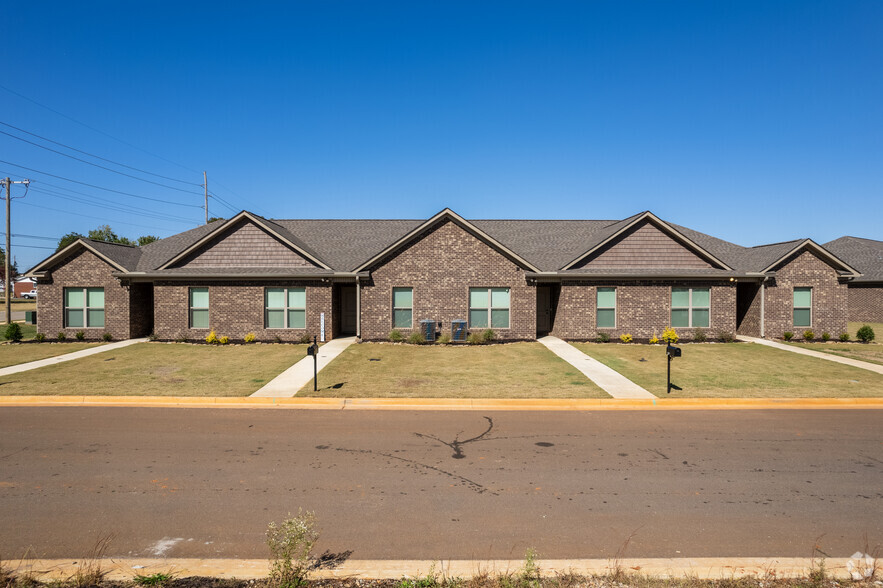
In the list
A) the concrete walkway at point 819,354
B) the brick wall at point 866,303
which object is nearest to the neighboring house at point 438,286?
the concrete walkway at point 819,354

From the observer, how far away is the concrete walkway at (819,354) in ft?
50.7

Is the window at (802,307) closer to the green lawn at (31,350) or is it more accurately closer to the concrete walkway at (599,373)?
the concrete walkway at (599,373)

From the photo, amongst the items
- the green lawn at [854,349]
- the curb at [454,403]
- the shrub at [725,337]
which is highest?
the shrub at [725,337]

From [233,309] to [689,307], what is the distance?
66.6 ft

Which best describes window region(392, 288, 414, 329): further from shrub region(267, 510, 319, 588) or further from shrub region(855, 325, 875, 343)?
shrub region(855, 325, 875, 343)

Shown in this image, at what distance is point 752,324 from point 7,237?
44.1 meters

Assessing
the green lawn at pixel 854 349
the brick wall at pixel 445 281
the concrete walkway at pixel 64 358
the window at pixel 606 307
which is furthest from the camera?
the window at pixel 606 307

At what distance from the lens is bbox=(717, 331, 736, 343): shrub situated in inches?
825

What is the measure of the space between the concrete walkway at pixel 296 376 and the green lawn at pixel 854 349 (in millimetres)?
18714

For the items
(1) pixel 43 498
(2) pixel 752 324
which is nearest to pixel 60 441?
(1) pixel 43 498

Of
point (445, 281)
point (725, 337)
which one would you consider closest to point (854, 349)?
point (725, 337)

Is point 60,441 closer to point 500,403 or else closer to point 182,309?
point 500,403

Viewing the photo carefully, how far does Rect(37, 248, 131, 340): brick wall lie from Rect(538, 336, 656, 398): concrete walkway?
18.8 metres

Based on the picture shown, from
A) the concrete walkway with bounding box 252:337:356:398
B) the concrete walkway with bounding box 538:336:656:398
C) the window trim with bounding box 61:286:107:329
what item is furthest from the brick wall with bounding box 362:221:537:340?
the window trim with bounding box 61:286:107:329
